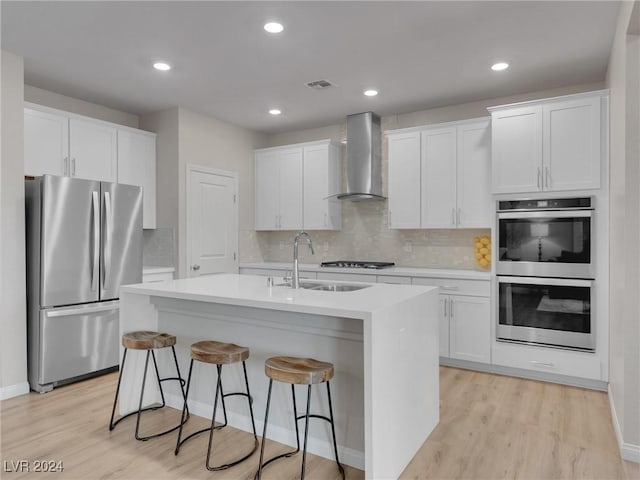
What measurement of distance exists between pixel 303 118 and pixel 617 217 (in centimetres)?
346

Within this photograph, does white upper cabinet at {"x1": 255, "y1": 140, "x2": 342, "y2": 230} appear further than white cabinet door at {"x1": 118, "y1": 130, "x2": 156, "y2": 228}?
Yes

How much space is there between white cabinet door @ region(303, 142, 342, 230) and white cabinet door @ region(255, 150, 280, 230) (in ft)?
1.43

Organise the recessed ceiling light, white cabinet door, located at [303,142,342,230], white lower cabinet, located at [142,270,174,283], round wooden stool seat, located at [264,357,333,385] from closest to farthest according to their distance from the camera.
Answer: round wooden stool seat, located at [264,357,333,385] < the recessed ceiling light < white lower cabinet, located at [142,270,174,283] < white cabinet door, located at [303,142,342,230]

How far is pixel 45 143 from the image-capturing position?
3.86 m

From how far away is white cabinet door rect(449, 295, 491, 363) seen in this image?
3.93 m

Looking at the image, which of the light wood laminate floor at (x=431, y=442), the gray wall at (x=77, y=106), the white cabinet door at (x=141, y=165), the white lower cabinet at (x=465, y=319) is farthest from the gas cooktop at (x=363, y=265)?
the gray wall at (x=77, y=106)

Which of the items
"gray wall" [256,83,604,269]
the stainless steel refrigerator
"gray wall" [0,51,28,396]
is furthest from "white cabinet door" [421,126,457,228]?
"gray wall" [0,51,28,396]

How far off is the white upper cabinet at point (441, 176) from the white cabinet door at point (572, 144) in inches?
23.4

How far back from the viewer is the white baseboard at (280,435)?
7.73 ft

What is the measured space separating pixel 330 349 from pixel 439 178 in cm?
262

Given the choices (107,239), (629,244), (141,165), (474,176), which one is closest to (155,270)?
(107,239)

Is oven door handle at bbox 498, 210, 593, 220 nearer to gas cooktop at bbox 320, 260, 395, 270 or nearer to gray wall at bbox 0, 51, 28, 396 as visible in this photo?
gas cooktop at bbox 320, 260, 395, 270

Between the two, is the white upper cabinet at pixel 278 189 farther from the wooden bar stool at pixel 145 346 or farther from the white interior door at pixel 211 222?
the wooden bar stool at pixel 145 346

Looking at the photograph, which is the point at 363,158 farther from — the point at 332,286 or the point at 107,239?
the point at 107,239
